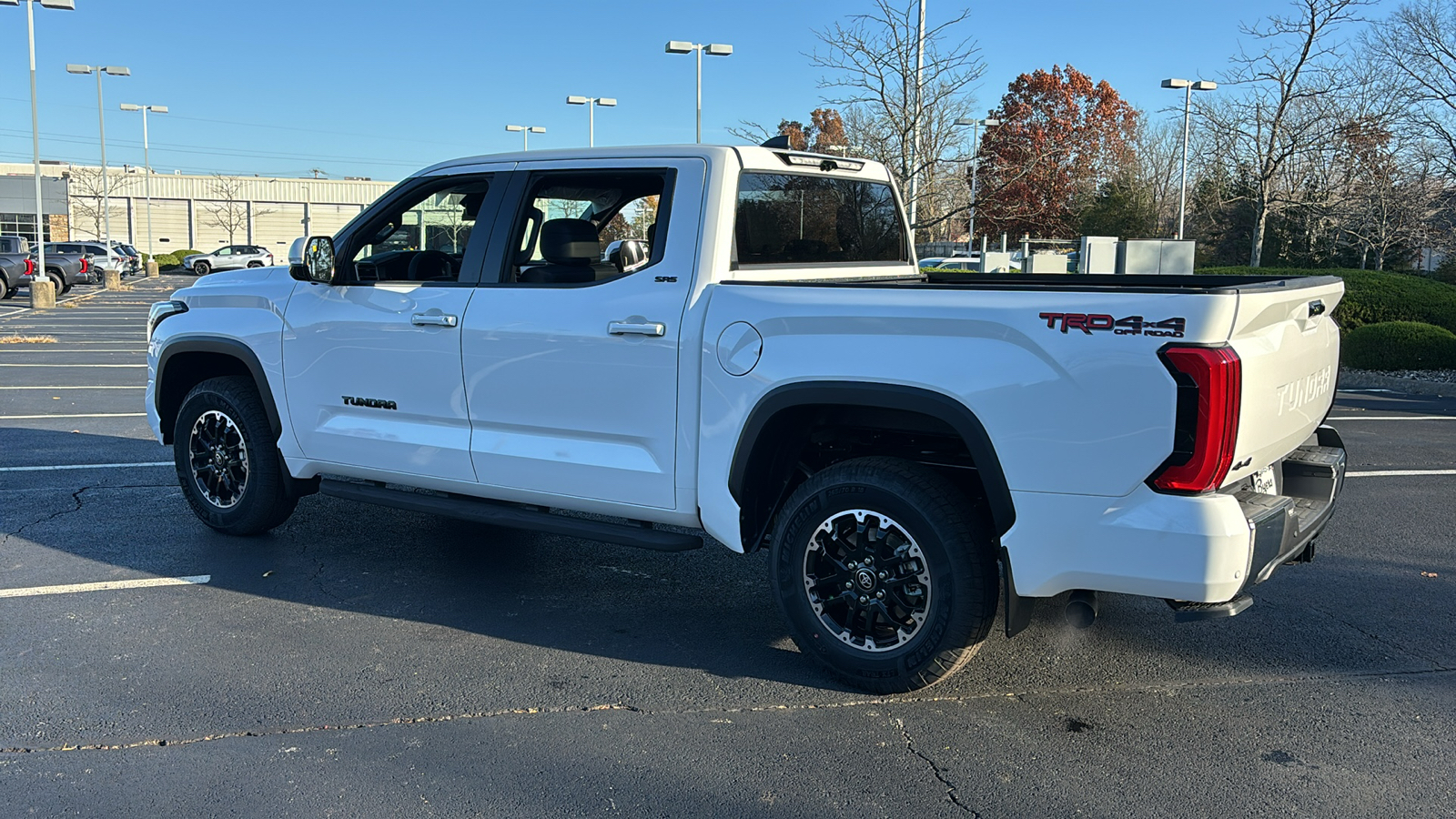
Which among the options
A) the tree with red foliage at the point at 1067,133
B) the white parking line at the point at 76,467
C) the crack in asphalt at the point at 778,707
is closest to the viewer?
the crack in asphalt at the point at 778,707

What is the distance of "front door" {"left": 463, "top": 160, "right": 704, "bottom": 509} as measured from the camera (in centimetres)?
461

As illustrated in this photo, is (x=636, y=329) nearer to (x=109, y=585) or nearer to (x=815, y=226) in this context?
(x=815, y=226)

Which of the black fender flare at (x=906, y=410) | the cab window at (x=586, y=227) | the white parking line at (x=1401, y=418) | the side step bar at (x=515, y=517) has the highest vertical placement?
the cab window at (x=586, y=227)

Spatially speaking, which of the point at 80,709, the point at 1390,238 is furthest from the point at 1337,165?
the point at 80,709

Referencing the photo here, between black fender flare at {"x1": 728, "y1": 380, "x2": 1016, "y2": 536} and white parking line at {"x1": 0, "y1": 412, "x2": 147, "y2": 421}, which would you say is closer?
black fender flare at {"x1": 728, "y1": 380, "x2": 1016, "y2": 536}

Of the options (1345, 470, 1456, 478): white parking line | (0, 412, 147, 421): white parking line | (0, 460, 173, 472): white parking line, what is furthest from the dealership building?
(1345, 470, 1456, 478): white parking line

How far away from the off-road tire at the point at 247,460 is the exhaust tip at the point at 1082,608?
13.4ft

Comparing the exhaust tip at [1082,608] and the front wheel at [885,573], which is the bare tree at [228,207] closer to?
the front wheel at [885,573]

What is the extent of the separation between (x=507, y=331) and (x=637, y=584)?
4.72 feet

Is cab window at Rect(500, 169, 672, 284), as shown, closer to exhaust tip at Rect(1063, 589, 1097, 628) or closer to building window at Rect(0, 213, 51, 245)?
exhaust tip at Rect(1063, 589, 1097, 628)

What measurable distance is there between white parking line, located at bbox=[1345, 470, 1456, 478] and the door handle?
596 cm

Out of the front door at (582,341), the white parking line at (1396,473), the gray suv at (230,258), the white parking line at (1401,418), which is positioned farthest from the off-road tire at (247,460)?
the gray suv at (230,258)

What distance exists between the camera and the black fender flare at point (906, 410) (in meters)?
3.84

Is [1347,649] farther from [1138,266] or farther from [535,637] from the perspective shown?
[1138,266]
